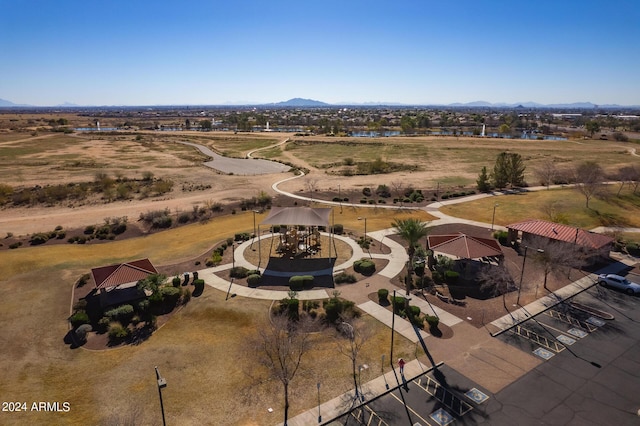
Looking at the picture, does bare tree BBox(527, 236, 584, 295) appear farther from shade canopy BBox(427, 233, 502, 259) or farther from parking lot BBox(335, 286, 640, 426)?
parking lot BBox(335, 286, 640, 426)

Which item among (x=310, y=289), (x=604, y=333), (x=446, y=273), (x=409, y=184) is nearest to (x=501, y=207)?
(x=409, y=184)

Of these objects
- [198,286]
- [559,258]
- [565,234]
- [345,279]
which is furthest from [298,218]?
[565,234]

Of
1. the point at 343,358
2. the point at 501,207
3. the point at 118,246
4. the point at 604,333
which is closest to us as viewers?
the point at 343,358

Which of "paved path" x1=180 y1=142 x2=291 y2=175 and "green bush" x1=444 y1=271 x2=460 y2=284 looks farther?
"paved path" x1=180 y1=142 x2=291 y2=175

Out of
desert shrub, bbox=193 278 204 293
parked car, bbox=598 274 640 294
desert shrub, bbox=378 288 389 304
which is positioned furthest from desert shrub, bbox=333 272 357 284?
parked car, bbox=598 274 640 294

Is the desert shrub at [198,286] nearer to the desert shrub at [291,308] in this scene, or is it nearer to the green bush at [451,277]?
the desert shrub at [291,308]

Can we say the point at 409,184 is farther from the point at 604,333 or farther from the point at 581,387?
the point at 581,387

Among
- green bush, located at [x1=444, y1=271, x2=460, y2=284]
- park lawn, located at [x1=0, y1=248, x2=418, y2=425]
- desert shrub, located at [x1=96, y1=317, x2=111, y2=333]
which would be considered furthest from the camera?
green bush, located at [x1=444, y1=271, x2=460, y2=284]

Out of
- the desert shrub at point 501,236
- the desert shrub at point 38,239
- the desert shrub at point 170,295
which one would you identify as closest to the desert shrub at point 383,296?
the desert shrub at point 170,295
